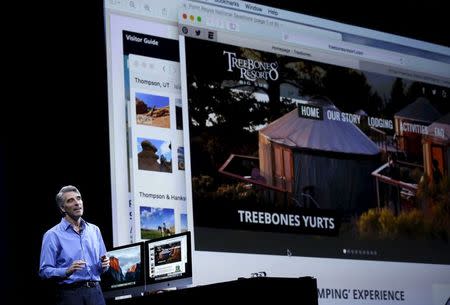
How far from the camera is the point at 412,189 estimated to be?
6.73m

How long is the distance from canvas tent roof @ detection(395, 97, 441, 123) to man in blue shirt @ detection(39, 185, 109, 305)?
3190 mm

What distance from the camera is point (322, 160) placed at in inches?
250

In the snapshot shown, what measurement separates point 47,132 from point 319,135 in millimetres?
1985

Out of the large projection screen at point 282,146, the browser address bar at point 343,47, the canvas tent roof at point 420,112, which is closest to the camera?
the large projection screen at point 282,146

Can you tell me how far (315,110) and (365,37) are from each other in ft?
2.94

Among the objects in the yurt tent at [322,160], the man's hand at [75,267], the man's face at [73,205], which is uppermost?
the yurt tent at [322,160]

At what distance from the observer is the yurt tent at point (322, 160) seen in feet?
20.1

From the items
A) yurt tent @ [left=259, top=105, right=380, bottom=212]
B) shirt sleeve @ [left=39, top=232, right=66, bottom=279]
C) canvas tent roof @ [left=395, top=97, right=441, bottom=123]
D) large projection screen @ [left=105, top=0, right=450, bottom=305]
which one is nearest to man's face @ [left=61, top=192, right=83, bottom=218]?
shirt sleeve @ [left=39, top=232, right=66, bottom=279]

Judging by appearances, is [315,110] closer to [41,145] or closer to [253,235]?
[253,235]

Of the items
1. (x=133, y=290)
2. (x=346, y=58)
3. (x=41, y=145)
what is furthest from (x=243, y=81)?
(x=133, y=290)

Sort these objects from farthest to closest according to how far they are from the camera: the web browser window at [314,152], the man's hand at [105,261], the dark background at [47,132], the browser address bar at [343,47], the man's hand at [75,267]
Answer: the browser address bar at [343,47]
the web browser window at [314,152]
the dark background at [47,132]
the man's hand at [105,261]
the man's hand at [75,267]

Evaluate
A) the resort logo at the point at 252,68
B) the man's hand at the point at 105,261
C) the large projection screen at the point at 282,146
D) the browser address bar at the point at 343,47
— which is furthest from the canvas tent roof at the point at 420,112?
the man's hand at the point at 105,261

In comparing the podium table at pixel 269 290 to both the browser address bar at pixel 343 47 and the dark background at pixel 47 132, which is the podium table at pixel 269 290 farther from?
the browser address bar at pixel 343 47

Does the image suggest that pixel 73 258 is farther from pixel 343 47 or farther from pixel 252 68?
pixel 343 47
